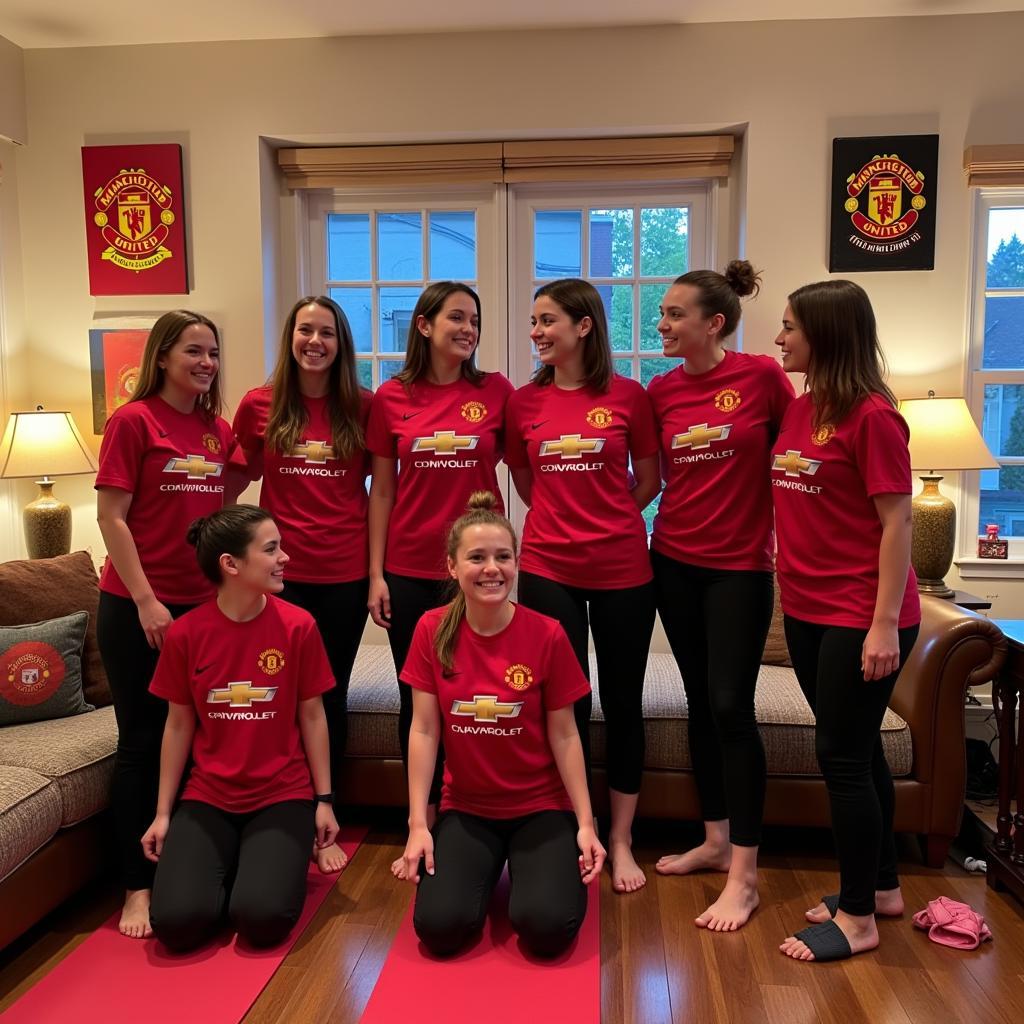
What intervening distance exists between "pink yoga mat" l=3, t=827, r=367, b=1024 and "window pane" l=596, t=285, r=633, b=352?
8.29ft

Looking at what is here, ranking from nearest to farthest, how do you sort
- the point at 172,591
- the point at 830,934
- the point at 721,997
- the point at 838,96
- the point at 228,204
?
the point at 721,997, the point at 830,934, the point at 172,591, the point at 838,96, the point at 228,204

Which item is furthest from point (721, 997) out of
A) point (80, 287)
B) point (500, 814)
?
point (80, 287)

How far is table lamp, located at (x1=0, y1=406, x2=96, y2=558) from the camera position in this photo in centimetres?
318

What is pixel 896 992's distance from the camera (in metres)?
1.78

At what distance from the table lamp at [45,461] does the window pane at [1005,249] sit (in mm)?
3604

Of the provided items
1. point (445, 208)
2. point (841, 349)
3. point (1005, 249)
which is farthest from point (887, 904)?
point (445, 208)

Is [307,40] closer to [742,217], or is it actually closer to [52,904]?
[742,217]

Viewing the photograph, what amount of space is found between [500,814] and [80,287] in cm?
287

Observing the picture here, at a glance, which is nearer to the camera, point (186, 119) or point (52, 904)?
point (52, 904)

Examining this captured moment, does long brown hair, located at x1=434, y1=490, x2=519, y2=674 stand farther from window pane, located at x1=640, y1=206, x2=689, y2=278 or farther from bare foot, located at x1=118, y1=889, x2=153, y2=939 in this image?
window pane, located at x1=640, y1=206, x2=689, y2=278

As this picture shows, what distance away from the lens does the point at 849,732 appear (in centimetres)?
182

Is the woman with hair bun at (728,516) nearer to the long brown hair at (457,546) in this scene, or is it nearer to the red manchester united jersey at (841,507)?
the red manchester united jersey at (841,507)

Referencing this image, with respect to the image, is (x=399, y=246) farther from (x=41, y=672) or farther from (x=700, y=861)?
(x=700, y=861)

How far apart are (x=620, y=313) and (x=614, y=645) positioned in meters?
1.90
